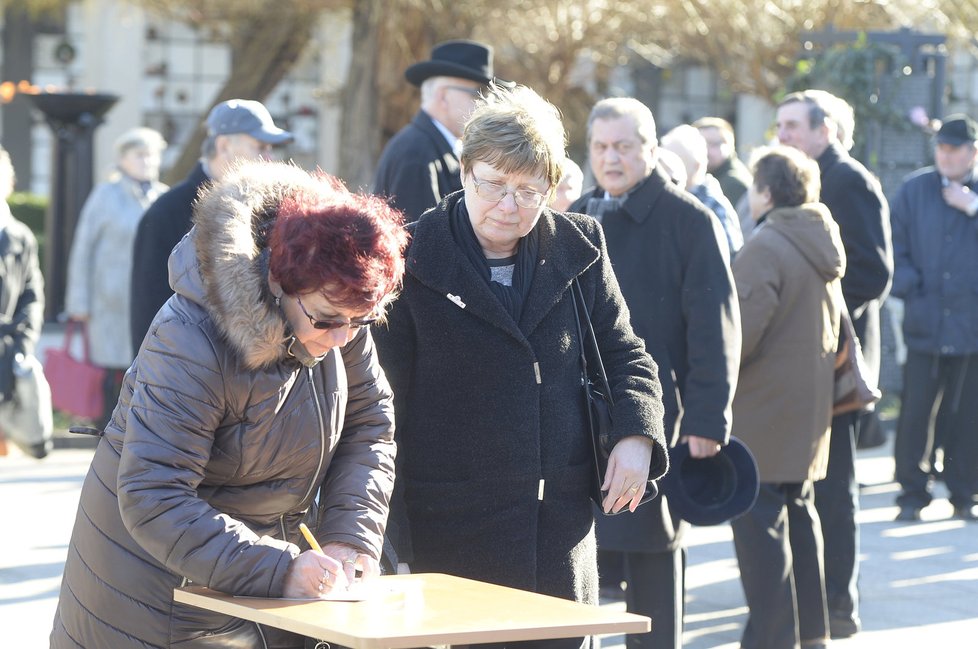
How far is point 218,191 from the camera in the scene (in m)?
2.99

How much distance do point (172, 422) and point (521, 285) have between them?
1.17 metres

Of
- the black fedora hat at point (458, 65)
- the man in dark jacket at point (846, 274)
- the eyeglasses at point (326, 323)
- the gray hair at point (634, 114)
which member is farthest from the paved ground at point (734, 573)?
the eyeglasses at point (326, 323)

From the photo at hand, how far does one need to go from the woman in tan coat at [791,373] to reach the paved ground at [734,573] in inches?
22.0

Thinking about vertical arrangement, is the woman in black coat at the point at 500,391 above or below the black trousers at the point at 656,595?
above

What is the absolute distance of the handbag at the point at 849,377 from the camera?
5719mm

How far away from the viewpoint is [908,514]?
812cm

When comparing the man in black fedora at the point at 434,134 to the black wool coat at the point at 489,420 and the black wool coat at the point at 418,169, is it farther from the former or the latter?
the black wool coat at the point at 489,420

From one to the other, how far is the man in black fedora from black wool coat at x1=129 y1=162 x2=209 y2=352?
2.65 feet

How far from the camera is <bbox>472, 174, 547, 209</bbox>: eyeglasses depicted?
359 cm

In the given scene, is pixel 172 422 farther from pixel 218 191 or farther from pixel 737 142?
pixel 737 142

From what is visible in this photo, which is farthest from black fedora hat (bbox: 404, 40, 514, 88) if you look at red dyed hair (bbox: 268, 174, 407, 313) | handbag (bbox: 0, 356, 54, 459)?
red dyed hair (bbox: 268, 174, 407, 313)

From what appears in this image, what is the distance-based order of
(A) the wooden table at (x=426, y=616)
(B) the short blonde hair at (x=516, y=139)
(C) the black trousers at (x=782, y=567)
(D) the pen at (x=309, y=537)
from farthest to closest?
(C) the black trousers at (x=782, y=567) → (B) the short blonde hair at (x=516, y=139) → (D) the pen at (x=309, y=537) → (A) the wooden table at (x=426, y=616)

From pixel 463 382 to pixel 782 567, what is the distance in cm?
211

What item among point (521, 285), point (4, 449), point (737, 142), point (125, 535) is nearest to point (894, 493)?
point (4, 449)
